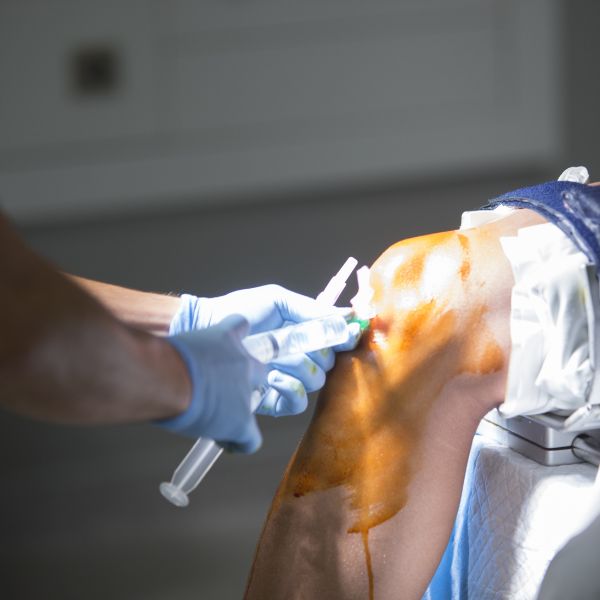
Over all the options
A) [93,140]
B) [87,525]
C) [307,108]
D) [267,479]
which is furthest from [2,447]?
[307,108]

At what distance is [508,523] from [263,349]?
334 millimetres

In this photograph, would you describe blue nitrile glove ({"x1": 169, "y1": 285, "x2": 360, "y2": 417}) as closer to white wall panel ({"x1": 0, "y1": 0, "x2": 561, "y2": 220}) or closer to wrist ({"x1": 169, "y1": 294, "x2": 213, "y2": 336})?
wrist ({"x1": 169, "y1": 294, "x2": 213, "y2": 336})

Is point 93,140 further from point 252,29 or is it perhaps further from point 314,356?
point 314,356

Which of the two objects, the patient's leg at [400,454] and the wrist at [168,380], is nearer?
the wrist at [168,380]

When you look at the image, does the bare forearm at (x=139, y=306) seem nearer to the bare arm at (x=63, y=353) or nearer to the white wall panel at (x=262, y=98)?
the bare arm at (x=63, y=353)

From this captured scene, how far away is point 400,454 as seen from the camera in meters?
0.86

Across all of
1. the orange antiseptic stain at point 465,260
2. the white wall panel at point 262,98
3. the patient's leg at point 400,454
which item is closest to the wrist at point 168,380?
the patient's leg at point 400,454

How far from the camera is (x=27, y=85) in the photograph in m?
2.76

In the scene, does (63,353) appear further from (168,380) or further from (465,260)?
(465,260)

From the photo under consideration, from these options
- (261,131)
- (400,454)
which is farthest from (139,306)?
(261,131)

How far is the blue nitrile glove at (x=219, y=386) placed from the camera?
728 millimetres

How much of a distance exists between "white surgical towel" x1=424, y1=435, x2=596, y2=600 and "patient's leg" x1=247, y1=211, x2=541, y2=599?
0.08 m

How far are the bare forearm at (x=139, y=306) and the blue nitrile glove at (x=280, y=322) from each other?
0.06 feet

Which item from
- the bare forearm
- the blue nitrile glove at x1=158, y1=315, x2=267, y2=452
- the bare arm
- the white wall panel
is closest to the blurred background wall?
the white wall panel
